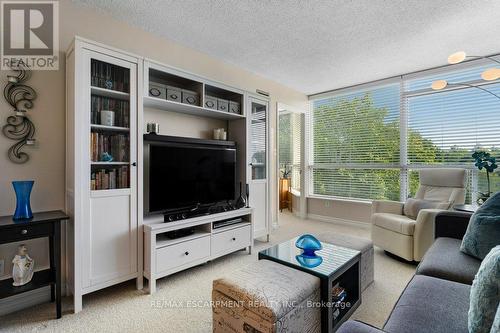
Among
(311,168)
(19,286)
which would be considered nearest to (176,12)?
(19,286)

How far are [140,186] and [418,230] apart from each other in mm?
2847

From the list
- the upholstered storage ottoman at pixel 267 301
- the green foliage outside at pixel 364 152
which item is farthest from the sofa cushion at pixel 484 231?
the green foliage outside at pixel 364 152

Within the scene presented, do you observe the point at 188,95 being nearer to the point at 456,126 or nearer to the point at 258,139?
the point at 258,139

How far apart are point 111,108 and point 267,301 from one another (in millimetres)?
1964

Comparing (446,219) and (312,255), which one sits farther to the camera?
(446,219)

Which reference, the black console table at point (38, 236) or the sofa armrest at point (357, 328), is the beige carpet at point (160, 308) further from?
the sofa armrest at point (357, 328)

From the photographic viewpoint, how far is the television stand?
2080 millimetres

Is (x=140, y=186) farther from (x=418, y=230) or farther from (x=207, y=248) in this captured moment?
(x=418, y=230)

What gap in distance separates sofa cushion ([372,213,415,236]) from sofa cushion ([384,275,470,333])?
4.81ft

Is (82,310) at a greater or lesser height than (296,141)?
lesser

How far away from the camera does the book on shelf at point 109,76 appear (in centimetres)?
195

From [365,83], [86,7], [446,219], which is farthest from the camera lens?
[365,83]

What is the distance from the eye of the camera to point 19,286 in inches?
64.6

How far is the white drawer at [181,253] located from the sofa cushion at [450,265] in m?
1.81
